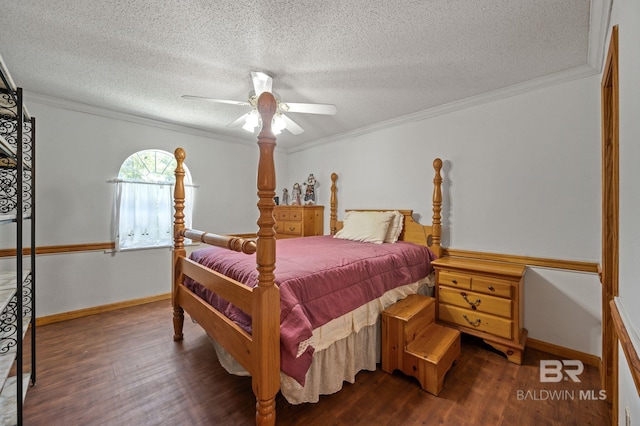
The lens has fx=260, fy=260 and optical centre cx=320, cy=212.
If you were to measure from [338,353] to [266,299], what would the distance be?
78 centimetres

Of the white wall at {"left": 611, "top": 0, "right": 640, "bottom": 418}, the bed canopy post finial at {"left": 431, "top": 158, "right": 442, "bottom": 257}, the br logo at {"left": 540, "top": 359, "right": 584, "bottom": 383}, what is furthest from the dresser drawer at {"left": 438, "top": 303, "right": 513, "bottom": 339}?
the white wall at {"left": 611, "top": 0, "right": 640, "bottom": 418}

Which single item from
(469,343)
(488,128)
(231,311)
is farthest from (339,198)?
(231,311)

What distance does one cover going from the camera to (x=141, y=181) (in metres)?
3.31

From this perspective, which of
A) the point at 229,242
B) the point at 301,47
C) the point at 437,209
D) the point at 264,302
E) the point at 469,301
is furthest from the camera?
the point at 437,209

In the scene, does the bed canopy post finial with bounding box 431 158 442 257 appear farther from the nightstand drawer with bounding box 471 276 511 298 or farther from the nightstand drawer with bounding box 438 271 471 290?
the nightstand drawer with bounding box 471 276 511 298

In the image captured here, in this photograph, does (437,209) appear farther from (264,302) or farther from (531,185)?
(264,302)

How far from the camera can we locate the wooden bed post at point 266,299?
50.7 inches

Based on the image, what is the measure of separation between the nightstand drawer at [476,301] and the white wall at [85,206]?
11.1 feet

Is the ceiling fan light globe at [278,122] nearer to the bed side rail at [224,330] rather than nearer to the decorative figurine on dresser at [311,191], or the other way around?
the bed side rail at [224,330]

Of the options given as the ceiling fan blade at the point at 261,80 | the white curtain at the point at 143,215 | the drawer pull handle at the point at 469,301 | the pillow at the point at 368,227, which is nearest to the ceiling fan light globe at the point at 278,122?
the ceiling fan blade at the point at 261,80

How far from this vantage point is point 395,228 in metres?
3.04

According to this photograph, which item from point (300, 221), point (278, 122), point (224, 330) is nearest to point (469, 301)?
point (224, 330)

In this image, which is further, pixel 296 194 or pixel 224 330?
pixel 296 194

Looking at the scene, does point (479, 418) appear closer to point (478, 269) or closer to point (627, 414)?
point (627, 414)
